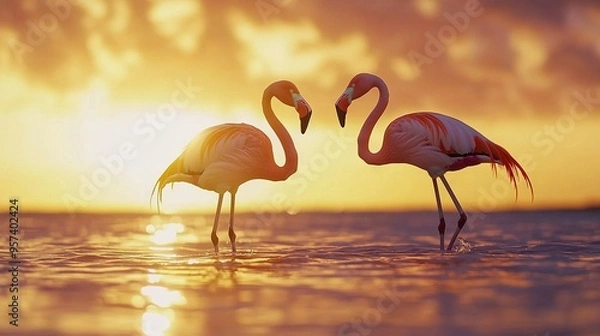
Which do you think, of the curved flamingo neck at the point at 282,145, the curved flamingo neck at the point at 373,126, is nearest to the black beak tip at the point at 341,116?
the curved flamingo neck at the point at 373,126

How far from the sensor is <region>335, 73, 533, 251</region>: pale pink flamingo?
10516 mm

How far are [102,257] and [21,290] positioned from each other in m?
3.53

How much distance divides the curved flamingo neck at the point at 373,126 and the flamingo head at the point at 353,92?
0.15 meters

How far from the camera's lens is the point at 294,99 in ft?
34.2

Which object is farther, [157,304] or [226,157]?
[226,157]

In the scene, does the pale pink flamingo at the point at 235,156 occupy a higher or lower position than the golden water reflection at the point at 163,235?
higher

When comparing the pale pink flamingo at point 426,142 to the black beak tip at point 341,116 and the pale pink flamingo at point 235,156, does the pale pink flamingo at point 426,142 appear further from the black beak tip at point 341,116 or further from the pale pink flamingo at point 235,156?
the pale pink flamingo at point 235,156

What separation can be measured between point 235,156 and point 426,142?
2208 millimetres

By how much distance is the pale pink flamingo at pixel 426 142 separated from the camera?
10.5m

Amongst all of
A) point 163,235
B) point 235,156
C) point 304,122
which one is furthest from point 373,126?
point 163,235

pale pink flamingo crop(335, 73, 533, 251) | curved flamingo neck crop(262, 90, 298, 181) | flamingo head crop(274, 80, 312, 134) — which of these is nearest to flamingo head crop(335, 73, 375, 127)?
pale pink flamingo crop(335, 73, 533, 251)

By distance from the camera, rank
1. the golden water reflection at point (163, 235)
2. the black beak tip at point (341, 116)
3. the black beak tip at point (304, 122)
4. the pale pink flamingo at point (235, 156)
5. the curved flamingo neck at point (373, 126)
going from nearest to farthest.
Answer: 1. the black beak tip at point (304, 122)
2. the black beak tip at point (341, 116)
3. the pale pink flamingo at point (235, 156)
4. the curved flamingo neck at point (373, 126)
5. the golden water reflection at point (163, 235)

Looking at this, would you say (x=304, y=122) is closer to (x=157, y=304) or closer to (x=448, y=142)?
(x=448, y=142)

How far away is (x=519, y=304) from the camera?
6387 millimetres
